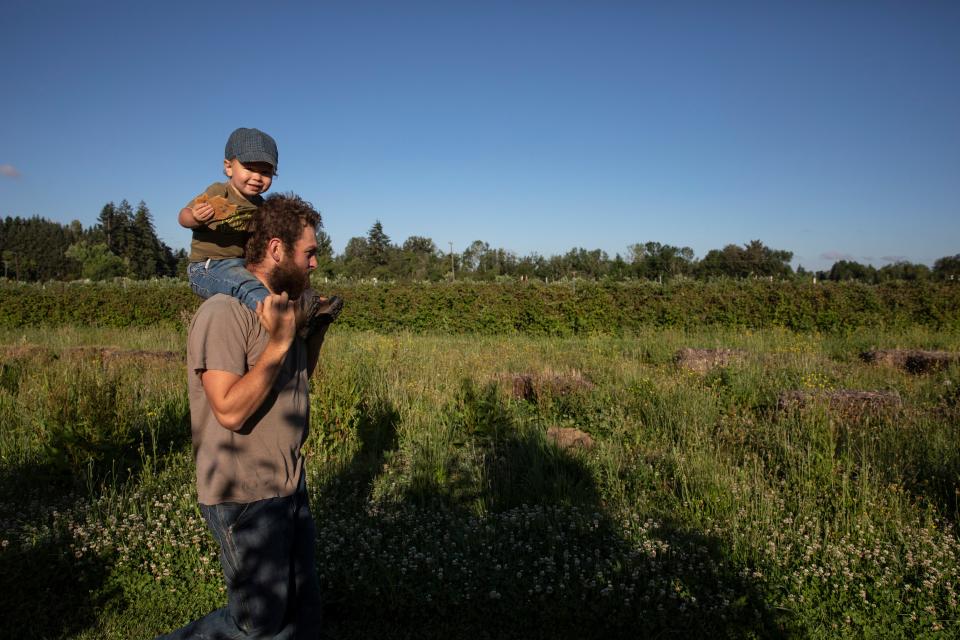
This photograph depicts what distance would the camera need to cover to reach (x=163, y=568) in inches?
152

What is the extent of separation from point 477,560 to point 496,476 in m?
1.42

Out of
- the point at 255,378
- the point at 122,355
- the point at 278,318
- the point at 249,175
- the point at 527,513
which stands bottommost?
the point at 527,513

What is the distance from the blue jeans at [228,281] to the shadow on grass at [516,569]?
2.11m

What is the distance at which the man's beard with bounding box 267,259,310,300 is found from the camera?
7.38ft

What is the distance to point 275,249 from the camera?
2238 mm

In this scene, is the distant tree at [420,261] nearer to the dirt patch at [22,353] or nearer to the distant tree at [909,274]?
the distant tree at [909,274]

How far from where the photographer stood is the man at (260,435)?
199cm

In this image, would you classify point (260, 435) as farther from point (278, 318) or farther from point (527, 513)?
point (527, 513)

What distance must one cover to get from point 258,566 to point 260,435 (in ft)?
1.50

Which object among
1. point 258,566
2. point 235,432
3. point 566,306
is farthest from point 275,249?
point 566,306

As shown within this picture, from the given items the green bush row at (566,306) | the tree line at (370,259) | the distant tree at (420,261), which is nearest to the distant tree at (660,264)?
the tree line at (370,259)

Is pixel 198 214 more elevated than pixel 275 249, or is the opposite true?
pixel 198 214

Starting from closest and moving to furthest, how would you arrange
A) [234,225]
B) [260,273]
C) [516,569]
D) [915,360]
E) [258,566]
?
[258,566], [260,273], [234,225], [516,569], [915,360]

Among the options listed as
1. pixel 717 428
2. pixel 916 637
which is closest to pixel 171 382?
pixel 717 428
